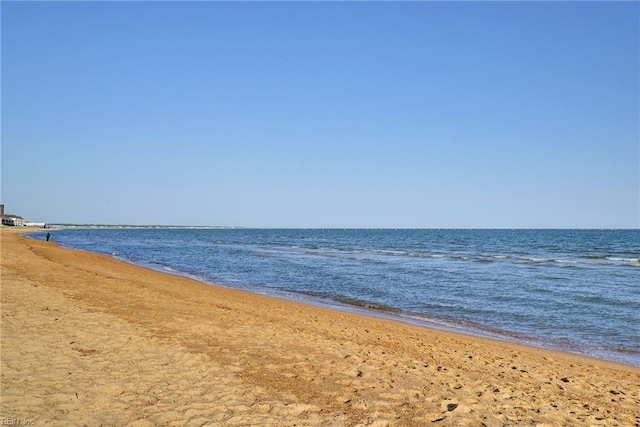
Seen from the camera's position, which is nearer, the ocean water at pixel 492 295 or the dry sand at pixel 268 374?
the dry sand at pixel 268 374

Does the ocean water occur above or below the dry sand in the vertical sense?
below

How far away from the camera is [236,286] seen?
23.4m

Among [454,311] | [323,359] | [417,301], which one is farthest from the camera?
[417,301]

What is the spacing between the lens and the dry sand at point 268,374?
5.67 meters

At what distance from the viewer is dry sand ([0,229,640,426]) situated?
567 centimetres

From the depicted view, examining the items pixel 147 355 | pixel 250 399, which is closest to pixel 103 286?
pixel 147 355

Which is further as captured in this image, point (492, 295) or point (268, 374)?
point (492, 295)

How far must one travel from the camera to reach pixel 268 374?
7262 mm

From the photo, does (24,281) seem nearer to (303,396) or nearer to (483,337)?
(303,396)

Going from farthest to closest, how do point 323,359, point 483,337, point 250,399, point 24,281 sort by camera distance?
point 24,281 → point 483,337 → point 323,359 → point 250,399

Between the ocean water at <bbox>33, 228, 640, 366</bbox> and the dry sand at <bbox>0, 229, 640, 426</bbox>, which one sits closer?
the dry sand at <bbox>0, 229, 640, 426</bbox>

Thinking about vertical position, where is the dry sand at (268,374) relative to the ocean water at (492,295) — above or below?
above

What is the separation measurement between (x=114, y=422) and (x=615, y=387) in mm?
8016

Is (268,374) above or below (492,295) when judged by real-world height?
above
